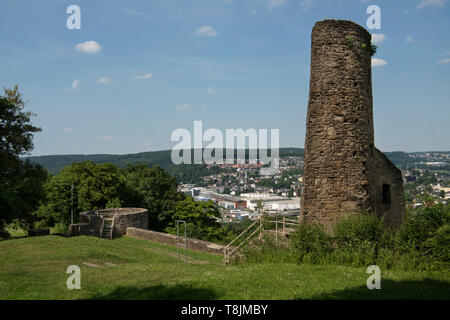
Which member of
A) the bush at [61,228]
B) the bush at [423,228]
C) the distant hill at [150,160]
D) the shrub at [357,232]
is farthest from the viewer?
the distant hill at [150,160]

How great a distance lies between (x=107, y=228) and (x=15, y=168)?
12.5 meters

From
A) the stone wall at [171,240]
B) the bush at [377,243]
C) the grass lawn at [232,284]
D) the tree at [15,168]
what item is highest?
the tree at [15,168]

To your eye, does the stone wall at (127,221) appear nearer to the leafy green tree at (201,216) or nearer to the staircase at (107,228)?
the staircase at (107,228)

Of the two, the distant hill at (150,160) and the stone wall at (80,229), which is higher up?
the distant hill at (150,160)

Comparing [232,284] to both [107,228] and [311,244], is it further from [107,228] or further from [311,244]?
[107,228]

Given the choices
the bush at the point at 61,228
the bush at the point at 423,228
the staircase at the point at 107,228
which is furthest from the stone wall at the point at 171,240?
the bush at the point at 61,228

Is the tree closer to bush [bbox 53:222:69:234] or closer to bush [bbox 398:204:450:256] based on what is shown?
bush [bbox 398:204:450:256]

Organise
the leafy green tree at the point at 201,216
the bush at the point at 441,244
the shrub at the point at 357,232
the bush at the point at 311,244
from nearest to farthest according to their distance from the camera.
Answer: the bush at the point at 441,244, the shrub at the point at 357,232, the bush at the point at 311,244, the leafy green tree at the point at 201,216

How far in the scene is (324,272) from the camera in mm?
7945

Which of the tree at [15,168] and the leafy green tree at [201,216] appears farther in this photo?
the leafy green tree at [201,216]

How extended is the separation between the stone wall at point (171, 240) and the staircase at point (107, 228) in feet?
3.88

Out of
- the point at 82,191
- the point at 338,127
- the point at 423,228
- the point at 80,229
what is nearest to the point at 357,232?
the point at 423,228

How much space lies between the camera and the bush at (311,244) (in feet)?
30.7
